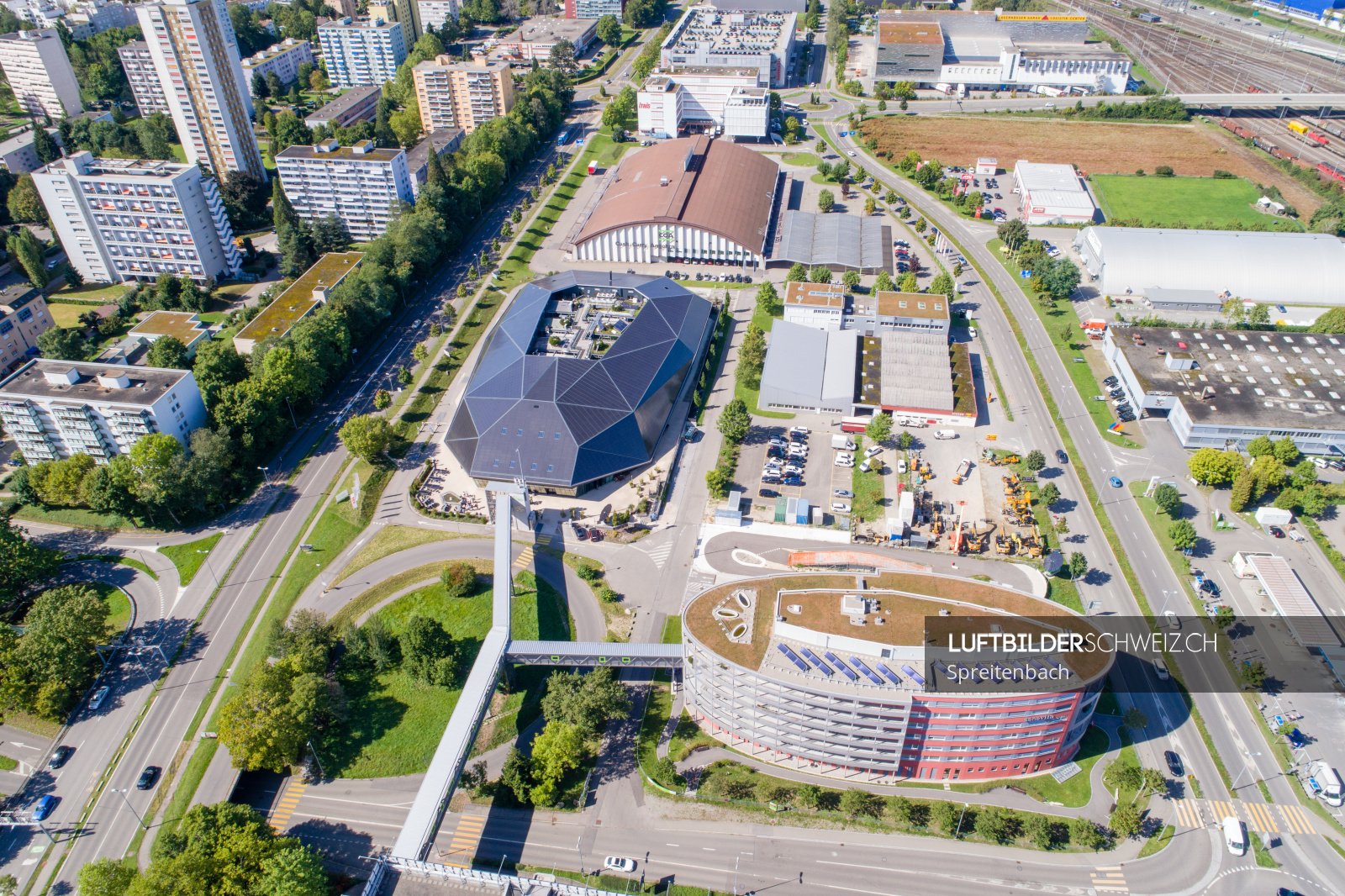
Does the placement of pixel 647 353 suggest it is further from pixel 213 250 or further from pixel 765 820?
pixel 213 250

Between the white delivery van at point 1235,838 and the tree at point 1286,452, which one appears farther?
the tree at point 1286,452

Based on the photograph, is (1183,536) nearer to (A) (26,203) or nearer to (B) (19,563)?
(B) (19,563)

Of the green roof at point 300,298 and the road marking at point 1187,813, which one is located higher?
the green roof at point 300,298

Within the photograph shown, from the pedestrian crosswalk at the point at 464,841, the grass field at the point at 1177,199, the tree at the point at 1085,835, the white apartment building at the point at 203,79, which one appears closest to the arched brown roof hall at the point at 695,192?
the grass field at the point at 1177,199

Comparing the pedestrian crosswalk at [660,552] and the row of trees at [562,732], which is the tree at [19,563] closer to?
the row of trees at [562,732]

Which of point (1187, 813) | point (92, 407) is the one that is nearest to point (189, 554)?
point (92, 407)
